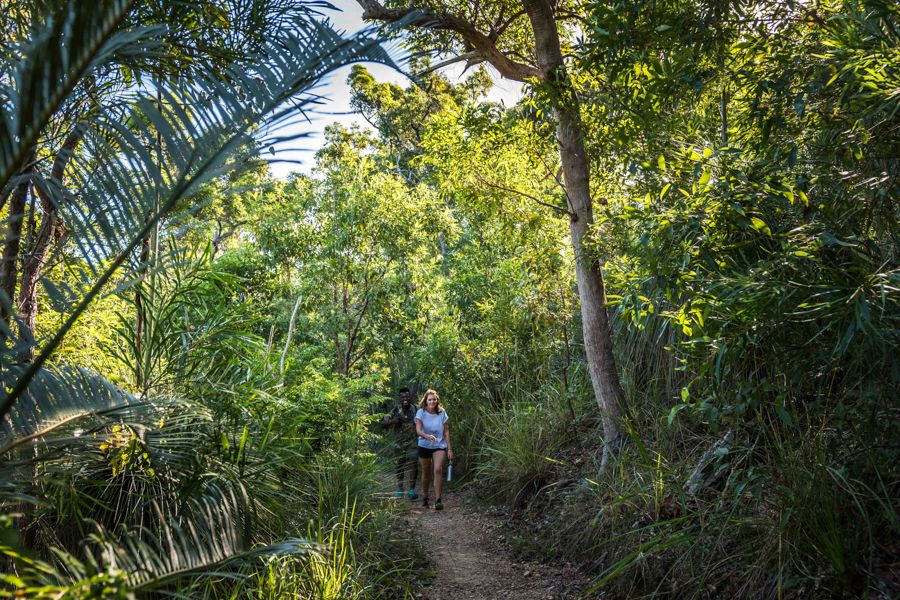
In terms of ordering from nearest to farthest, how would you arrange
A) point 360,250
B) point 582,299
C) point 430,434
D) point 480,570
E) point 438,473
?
point 480,570 → point 582,299 → point 438,473 → point 430,434 → point 360,250

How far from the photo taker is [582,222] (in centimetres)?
715

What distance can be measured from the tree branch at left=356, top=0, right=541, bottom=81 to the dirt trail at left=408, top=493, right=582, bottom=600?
5.00 m

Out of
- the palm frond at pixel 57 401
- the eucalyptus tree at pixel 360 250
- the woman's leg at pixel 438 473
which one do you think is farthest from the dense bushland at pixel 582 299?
the eucalyptus tree at pixel 360 250

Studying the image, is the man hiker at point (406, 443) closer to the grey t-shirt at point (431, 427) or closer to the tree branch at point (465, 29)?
the grey t-shirt at point (431, 427)

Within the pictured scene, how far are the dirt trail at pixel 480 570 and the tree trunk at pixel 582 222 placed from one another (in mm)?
1422

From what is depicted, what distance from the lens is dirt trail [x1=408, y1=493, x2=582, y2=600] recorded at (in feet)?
18.4

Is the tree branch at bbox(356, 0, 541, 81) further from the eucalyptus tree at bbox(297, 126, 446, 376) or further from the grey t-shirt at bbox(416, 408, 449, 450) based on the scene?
the grey t-shirt at bbox(416, 408, 449, 450)

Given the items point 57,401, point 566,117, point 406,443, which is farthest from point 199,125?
point 406,443

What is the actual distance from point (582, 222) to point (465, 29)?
251 cm

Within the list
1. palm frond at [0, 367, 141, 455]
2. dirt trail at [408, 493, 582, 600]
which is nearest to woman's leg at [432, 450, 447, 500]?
dirt trail at [408, 493, 582, 600]

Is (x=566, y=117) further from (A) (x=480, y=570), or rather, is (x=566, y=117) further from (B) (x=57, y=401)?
(B) (x=57, y=401)

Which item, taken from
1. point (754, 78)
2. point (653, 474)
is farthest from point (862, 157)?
point (653, 474)

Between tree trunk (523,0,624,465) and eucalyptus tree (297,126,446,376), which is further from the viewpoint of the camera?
eucalyptus tree (297,126,446,376)

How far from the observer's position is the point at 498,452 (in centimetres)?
860
